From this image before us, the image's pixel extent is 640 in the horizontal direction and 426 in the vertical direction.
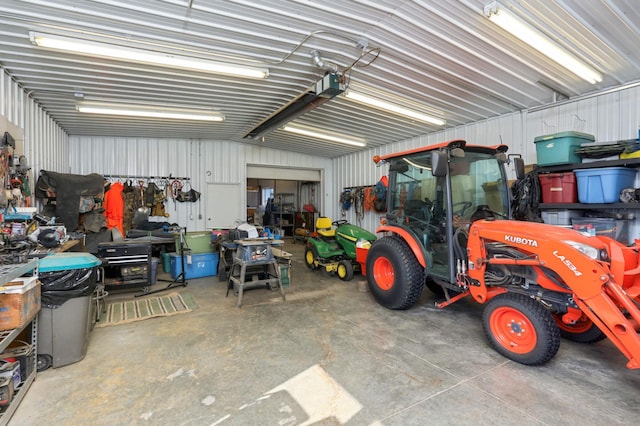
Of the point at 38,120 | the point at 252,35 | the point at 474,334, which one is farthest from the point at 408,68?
the point at 38,120

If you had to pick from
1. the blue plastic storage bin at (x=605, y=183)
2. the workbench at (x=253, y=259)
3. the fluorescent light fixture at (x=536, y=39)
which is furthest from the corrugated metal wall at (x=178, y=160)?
the blue plastic storage bin at (x=605, y=183)

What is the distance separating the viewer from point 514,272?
2.76 meters

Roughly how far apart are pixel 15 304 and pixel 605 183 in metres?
5.97

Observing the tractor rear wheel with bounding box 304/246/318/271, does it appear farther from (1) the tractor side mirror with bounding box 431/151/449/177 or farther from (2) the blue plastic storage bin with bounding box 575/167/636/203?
(2) the blue plastic storage bin with bounding box 575/167/636/203

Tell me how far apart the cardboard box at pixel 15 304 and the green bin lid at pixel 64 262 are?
9.3 inches

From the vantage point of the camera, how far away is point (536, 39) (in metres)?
3.01

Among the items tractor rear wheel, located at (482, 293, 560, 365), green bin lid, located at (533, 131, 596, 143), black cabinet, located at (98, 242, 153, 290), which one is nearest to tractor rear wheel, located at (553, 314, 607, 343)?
tractor rear wheel, located at (482, 293, 560, 365)

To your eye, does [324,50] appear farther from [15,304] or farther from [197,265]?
[197,265]

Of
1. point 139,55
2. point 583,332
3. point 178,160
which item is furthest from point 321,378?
point 178,160

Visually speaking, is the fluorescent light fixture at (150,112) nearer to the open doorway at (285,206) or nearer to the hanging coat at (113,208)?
the hanging coat at (113,208)

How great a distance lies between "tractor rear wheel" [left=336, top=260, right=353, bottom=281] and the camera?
522 centimetres

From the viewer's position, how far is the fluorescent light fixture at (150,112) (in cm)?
490

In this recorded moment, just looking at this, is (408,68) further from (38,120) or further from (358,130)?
(38,120)

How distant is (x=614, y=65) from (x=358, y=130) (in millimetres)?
4047
